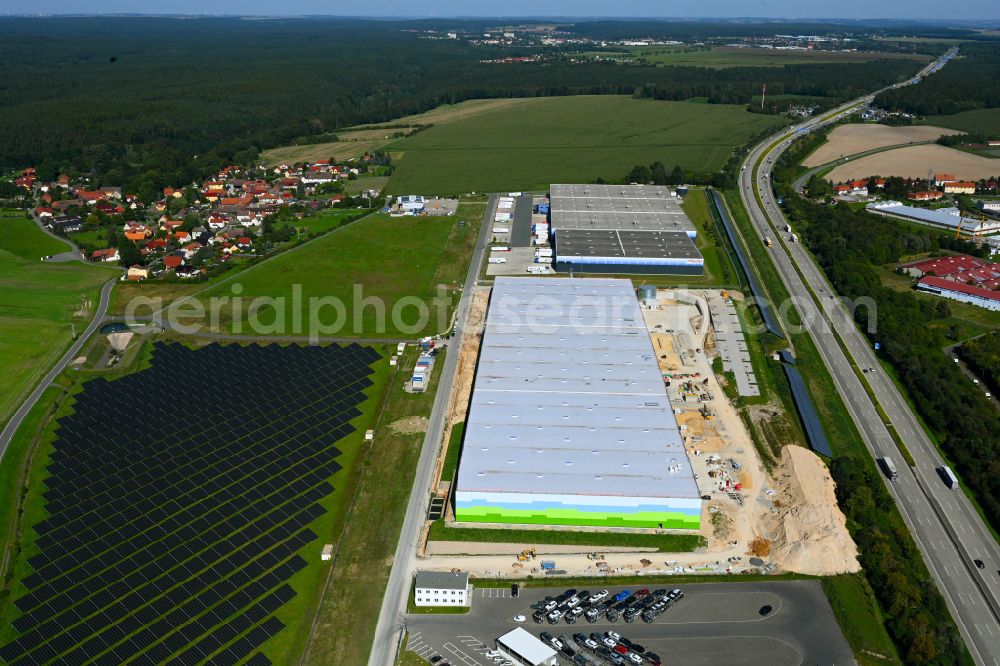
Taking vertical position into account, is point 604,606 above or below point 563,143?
below

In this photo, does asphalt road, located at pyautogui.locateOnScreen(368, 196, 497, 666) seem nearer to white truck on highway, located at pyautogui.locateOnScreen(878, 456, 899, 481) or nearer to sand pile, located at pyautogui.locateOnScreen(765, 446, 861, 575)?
sand pile, located at pyautogui.locateOnScreen(765, 446, 861, 575)

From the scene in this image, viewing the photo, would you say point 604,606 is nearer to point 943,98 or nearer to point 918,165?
point 918,165

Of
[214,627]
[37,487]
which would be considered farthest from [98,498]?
[214,627]

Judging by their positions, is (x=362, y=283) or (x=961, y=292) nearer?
(x=961, y=292)

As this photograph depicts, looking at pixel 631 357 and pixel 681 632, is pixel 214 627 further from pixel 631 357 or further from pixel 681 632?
pixel 631 357

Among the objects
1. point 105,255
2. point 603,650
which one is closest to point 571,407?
point 603,650

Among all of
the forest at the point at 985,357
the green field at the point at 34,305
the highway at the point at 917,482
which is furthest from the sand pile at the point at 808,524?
the green field at the point at 34,305

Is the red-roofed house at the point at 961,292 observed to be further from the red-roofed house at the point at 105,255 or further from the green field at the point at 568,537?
the red-roofed house at the point at 105,255
